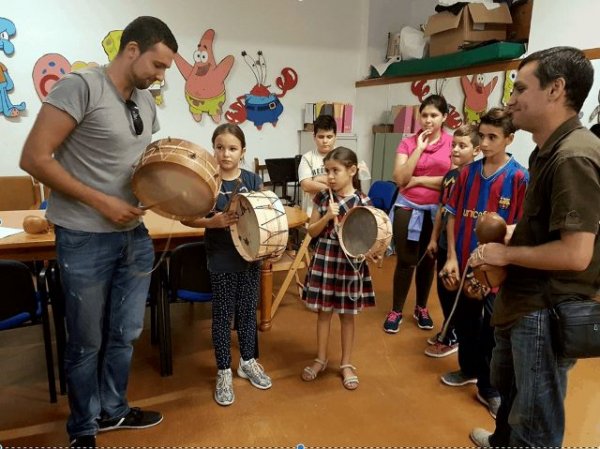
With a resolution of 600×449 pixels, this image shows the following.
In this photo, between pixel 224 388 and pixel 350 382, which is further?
pixel 350 382

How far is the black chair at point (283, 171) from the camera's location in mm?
5363

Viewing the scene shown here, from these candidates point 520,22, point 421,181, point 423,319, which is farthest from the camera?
point 520,22

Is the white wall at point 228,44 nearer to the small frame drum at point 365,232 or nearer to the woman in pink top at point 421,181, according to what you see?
the woman in pink top at point 421,181

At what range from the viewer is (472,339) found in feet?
7.73

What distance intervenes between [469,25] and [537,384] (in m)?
3.82

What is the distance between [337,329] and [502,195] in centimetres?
153

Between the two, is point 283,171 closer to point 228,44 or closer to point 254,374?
point 228,44

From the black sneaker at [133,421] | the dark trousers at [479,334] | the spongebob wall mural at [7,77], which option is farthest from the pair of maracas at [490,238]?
the spongebob wall mural at [7,77]

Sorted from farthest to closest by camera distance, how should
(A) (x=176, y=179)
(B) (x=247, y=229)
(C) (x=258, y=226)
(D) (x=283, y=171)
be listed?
(D) (x=283, y=171) → (B) (x=247, y=229) → (C) (x=258, y=226) → (A) (x=176, y=179)

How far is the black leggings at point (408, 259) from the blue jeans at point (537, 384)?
1.57 meters

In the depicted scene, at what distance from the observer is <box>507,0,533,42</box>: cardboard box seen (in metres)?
3.89

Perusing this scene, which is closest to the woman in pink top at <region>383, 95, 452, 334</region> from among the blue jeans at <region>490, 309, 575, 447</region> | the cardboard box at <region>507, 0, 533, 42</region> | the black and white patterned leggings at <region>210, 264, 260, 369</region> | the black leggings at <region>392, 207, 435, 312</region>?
the black leggings at <region>392, 207, 435, 312</region>

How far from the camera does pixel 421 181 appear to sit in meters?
2.92

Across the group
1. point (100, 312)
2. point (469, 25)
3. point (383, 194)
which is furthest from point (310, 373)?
point (469, 25)
